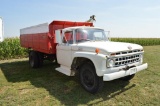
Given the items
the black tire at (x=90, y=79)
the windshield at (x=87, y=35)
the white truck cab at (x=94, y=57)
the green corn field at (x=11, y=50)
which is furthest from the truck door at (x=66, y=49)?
the green corn field at (x=11, y=50)

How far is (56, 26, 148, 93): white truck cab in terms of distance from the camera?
507 cm

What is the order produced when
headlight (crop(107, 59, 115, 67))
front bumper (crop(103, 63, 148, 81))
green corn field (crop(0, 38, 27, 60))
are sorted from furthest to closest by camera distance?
green corn field (crop(0, 38, 27, 60)) < headlight (crop(107, 59, 115, 67)) < front bumper (crop(103, 63, 148, 81))

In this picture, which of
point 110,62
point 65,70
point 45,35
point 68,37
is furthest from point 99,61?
point 45,35

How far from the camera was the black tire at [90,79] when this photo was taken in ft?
17.6

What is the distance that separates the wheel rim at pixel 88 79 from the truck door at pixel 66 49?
2.80 ft

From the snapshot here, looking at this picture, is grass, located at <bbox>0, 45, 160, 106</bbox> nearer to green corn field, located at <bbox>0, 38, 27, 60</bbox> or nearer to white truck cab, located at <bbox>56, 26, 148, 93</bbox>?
white truck cab, located at <bbox>56, 26, 148, 93</bbox>

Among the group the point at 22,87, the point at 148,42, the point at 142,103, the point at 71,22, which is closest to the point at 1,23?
the point at 71,22

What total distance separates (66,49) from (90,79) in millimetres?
1627

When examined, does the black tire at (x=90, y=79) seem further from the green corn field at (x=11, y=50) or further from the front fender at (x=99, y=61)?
the green corn field at (x=11, y=50)

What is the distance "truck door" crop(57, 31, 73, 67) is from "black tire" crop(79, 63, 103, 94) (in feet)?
2.65

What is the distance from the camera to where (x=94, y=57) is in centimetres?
519

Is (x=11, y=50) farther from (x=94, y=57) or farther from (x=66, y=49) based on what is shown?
(x=94, y=57)

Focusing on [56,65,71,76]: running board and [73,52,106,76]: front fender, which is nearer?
[73,52,106,76]: front fender

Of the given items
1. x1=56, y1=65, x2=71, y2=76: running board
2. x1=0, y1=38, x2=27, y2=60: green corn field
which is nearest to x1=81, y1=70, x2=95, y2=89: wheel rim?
x1=56, y1=65, x2=71, y2=76: running board
